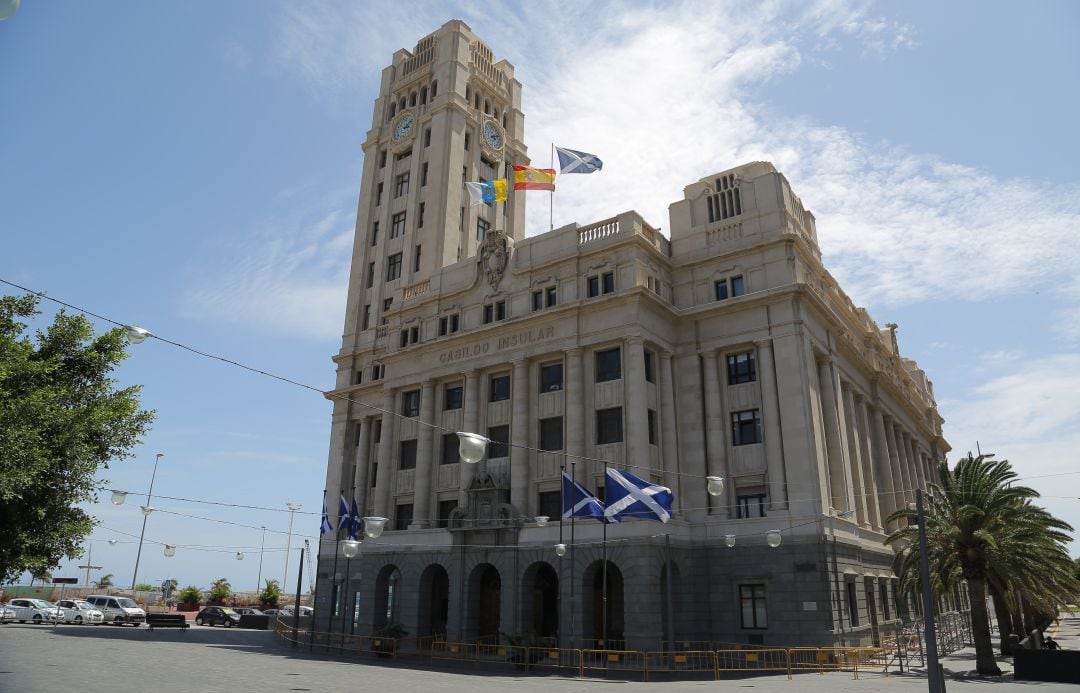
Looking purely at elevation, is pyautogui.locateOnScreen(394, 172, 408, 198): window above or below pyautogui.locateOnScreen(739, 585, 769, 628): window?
above

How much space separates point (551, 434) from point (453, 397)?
29.0 ft

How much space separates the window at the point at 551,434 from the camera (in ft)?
137

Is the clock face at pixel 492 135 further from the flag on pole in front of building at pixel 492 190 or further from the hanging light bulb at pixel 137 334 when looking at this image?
the hanging light bulb at pixel 137 334

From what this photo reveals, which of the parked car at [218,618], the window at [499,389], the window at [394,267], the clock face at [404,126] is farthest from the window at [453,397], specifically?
the parked car at [218,618]

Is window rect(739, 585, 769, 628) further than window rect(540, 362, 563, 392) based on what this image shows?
No

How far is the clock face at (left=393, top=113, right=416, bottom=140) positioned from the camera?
65750 mm

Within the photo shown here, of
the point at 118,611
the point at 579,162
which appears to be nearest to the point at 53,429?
the point at 579,162

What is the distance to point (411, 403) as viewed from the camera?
165 feet

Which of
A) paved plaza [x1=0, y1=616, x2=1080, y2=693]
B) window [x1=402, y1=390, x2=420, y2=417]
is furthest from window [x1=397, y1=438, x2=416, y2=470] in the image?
paved plaza [x1=0, y1=616, x2=1080, y2=693]

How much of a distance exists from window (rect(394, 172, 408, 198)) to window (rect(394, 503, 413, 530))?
2961 centimetres

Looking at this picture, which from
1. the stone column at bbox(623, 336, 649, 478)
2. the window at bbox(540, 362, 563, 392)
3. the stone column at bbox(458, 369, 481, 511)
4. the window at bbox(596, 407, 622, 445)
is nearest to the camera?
the stone column at bbox(623, 336, 649, 478)

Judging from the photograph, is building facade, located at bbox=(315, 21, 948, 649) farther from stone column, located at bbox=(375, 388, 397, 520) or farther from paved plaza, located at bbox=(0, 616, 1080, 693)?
paved plaza, located at bbox=(0, 616, 1080, 693)

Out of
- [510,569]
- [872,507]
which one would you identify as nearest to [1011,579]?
[872,507]

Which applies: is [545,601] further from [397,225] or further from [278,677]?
[397,225]
